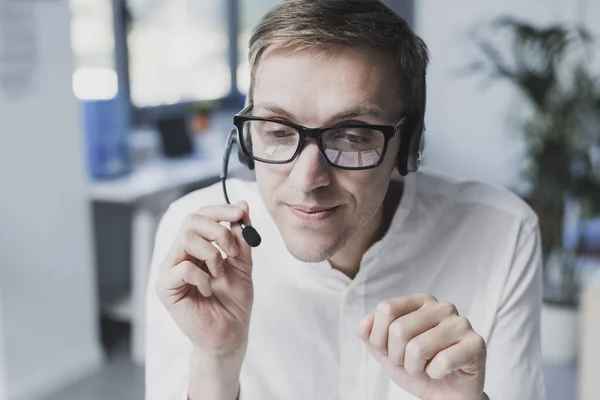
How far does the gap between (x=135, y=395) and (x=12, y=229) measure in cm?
84

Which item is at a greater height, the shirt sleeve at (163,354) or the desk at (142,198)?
the shirt sleeve at (163,354)

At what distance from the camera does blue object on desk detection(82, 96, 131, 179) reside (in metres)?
3.01

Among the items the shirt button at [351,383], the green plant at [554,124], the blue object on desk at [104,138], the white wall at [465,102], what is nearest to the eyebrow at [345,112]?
the shirt button at [351,383]

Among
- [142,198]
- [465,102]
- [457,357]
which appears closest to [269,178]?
[457,357]

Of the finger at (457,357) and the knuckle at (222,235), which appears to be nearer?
the finger at (457,357)

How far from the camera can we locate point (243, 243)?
3.15 feet

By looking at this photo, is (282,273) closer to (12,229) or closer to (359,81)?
(359,81)

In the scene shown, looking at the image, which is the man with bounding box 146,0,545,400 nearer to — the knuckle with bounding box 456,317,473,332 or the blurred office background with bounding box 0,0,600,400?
the knuckle with bounding box 456,317,473,332

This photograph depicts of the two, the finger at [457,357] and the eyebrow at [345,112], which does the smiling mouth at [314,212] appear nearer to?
the eyebrow at [345,112]

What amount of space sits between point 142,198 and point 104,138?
0.40 meters

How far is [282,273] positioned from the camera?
3.89 feet

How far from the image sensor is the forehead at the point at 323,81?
37.3 inches

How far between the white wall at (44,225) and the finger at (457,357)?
217 cm

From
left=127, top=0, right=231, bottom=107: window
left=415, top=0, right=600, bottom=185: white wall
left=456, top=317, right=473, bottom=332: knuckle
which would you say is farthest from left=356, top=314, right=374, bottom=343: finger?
left=415, top=0, right=600, bottom=185: white wall
